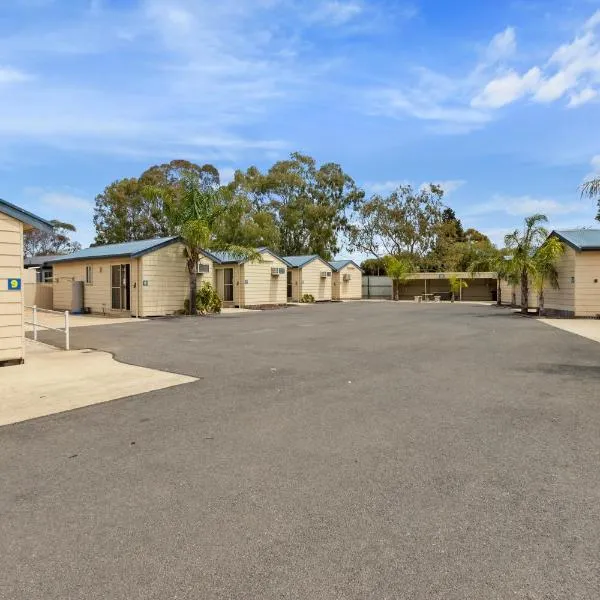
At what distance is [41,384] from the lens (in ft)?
22.7

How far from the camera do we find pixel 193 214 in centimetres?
2045

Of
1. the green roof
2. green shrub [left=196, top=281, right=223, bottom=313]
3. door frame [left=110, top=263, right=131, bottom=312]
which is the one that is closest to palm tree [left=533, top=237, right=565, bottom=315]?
green shrub [left=196, top=281, right=223, bottom=313]

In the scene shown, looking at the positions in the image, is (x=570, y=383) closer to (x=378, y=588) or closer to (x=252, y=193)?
(x=378, y=588)

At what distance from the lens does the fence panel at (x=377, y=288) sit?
1754 inches

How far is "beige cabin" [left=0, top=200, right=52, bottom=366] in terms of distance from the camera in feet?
27.2

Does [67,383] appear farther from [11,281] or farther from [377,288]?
[377,288]

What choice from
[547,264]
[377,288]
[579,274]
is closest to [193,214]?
[547,264]

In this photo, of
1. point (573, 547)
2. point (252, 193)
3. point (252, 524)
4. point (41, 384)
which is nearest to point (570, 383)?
point (573, 547)

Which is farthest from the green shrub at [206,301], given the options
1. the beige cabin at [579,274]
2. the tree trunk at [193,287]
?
the beige cabin at [579,274]

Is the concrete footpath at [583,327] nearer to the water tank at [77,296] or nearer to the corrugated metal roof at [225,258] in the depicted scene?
the corrugated metal roof at [225,258]

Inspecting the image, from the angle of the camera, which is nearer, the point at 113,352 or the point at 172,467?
the point at 172,467

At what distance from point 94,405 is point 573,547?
503 cm

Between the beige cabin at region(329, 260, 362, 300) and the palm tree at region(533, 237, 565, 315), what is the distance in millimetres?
20204

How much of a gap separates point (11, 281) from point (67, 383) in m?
2.69
